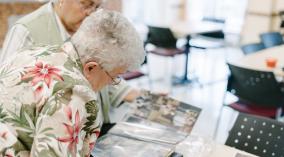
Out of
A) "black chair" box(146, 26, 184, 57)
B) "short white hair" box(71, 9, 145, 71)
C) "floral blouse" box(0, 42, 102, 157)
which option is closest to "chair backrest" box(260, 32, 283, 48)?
"black chair" box(146, 26, 184, 57)

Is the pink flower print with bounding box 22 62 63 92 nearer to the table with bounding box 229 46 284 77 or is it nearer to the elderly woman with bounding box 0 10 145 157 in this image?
the elderly woman with bounding box 0 10 145 157

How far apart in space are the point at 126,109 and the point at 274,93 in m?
1.15

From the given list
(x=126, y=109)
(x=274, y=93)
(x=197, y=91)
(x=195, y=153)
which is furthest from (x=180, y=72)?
(x=195, y=153)

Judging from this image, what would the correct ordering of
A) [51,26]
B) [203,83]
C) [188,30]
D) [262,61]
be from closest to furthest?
[51,26]
[262,61]
[188,30]
[203,83]

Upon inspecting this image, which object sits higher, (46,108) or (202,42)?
(46,108)

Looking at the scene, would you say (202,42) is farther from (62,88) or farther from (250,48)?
(62,88)

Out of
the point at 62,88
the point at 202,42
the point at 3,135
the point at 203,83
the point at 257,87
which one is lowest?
the point at 203,83

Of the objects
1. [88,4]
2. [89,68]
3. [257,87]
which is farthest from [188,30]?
[89,68]

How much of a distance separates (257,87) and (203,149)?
1196 millimetres

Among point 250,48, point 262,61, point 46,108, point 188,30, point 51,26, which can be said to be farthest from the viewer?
point 188,30

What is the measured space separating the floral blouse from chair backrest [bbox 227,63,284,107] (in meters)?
1.74

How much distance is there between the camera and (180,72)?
5.08 metres

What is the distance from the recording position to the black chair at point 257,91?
7.93ft

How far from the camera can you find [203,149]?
4.71 ft
